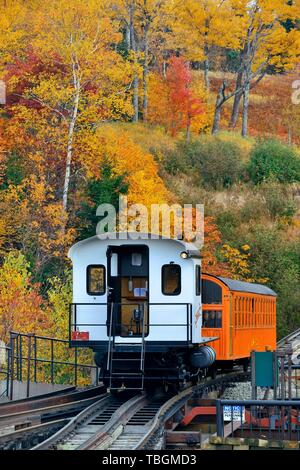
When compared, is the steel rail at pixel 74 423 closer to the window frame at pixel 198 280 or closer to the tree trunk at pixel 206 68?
the window frame at pixel 198 280

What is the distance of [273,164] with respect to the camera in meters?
61.7

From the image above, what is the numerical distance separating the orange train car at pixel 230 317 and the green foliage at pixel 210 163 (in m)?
27.9

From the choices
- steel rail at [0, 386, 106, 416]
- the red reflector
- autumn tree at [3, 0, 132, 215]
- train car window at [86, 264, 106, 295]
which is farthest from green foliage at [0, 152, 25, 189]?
the red reflector

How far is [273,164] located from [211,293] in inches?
1347

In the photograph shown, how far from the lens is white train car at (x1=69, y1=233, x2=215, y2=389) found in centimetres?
2447

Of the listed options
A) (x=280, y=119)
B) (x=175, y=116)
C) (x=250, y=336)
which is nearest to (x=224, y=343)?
(x=250, y=336)

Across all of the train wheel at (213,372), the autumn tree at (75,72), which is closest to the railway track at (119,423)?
the train wheel at (213,372)

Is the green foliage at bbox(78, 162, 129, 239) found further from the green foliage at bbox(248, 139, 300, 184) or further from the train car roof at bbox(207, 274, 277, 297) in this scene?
the green foliage at bbox(248, 139, 300, 184)

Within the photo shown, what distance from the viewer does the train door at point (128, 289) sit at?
24641 millimetres

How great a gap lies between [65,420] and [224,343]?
7.89 metres

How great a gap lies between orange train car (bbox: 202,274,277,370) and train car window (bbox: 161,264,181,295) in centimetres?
312

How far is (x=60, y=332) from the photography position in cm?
3841

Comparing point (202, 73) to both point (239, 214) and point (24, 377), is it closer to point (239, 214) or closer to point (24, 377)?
point (239, 214)

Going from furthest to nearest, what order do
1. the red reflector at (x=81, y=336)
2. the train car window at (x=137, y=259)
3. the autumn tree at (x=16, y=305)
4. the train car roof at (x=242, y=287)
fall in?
1. the autumn tree at (x=16, y=305)
2. the train car roof at (x=242, y=287)
3. the train car window at (x=137, y=259)
4. the red reflector at (x=81, y=336)
